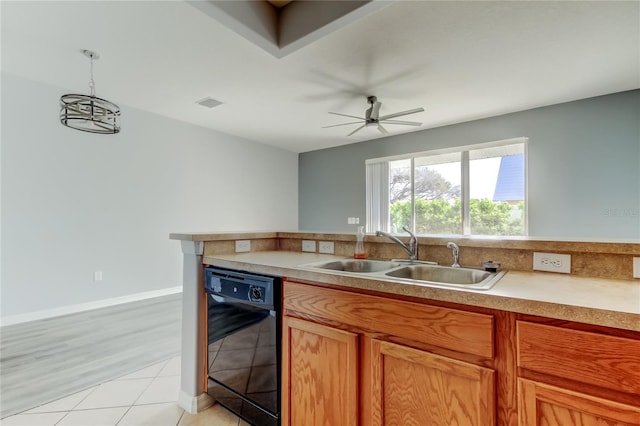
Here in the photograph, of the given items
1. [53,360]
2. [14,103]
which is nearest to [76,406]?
[53,360]

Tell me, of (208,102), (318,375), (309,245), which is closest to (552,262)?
(318,375)

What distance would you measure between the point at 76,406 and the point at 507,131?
5.37 meters

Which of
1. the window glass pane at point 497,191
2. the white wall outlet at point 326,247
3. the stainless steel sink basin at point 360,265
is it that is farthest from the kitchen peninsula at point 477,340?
the window glass pane at point 497,191

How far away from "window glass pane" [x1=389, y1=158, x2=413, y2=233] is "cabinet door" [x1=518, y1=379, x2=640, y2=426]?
4379 millimetres

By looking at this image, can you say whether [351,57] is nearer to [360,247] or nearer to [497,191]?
[360,247]

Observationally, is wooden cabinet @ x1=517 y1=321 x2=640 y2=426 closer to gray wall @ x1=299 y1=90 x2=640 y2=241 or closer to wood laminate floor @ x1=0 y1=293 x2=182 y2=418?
wood laminate floor @ x1=0 y1=293 x2=182 y2=418

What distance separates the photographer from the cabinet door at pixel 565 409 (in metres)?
0.71

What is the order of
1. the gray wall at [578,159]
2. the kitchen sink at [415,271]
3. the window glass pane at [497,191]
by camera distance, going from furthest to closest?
the window glass pane at [497,191], the gray wall at [578,159], the kitchen sink at [415,271]

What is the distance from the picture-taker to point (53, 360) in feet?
7.54

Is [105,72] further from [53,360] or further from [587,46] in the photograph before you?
[587,46]

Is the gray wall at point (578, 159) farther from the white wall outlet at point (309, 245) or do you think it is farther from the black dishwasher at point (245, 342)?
the black dishwasher at point (245, 342)

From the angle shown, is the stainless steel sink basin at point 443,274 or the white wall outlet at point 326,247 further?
the white wall outlet at point 326,247

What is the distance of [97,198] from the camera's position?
365 cm

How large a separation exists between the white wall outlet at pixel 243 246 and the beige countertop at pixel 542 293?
0.75 meters
